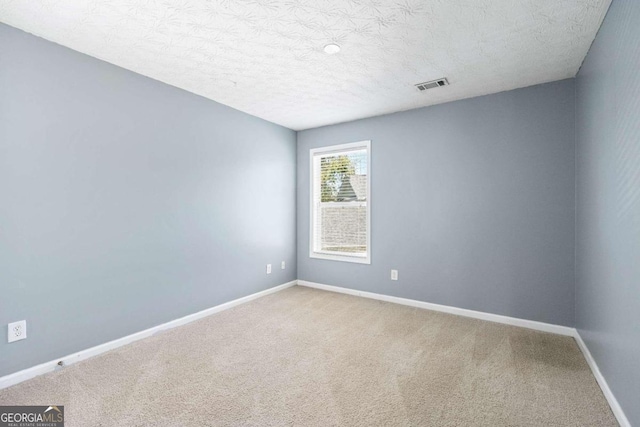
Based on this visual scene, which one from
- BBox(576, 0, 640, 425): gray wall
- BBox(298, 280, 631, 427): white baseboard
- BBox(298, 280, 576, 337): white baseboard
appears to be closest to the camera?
BBox(576, 0, 640, 425): gray wall

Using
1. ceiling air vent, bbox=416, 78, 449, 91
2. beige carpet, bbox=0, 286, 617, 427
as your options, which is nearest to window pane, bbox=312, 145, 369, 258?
ceiling air vent, bbox=416, 78, 449, 91

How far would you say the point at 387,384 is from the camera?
1.97 meters

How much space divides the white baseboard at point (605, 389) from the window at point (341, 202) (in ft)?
7.26

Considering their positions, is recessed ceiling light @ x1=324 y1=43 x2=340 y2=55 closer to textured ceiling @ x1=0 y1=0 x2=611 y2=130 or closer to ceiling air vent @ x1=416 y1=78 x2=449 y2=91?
textured ceiling @ x1=0 y1=0 x2=611 y2=130

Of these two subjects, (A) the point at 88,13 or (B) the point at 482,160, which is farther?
(B) the point at 482,160

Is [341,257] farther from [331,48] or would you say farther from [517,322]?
[331,48]

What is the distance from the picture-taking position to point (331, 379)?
2.03 metres

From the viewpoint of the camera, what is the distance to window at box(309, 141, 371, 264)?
13.3ft

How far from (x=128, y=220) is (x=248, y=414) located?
6.20 ft

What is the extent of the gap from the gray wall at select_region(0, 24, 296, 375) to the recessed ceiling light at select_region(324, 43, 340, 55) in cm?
164

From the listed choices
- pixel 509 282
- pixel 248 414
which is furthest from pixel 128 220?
pixel 509 282

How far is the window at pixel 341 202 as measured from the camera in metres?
4.05

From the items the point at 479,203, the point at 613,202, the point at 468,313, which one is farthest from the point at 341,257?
the point at 613,202

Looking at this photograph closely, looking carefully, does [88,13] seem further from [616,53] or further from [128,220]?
[616,53]
